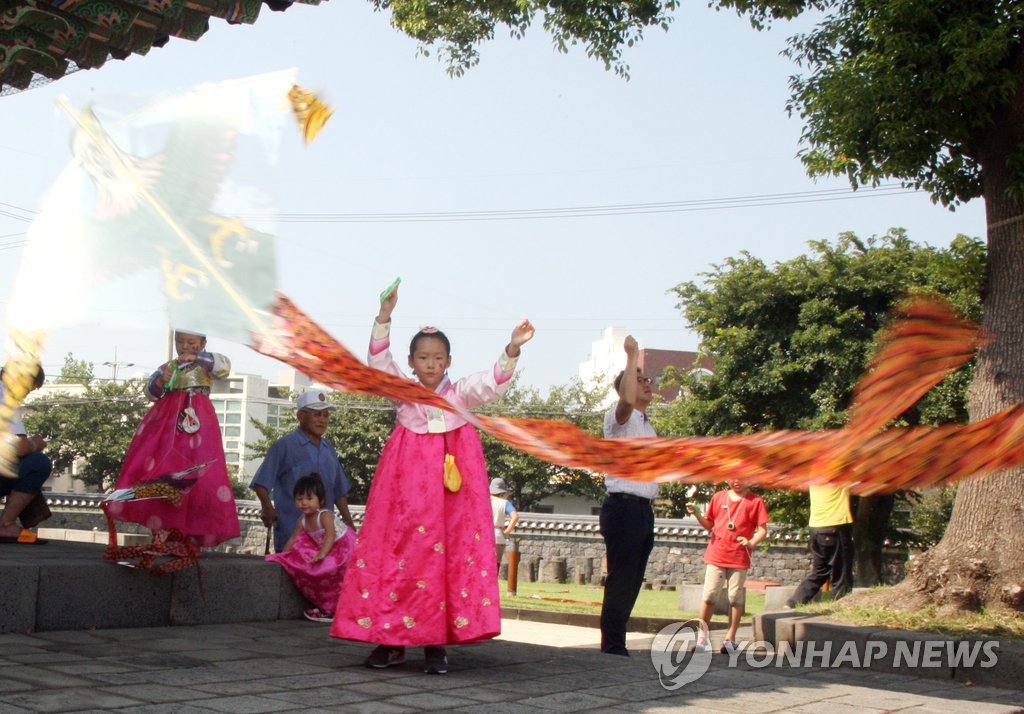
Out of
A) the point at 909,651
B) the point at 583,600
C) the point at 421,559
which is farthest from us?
the point at 583,600

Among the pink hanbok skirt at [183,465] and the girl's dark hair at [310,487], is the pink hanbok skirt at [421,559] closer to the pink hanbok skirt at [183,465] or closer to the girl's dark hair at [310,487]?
the girl's dark hair at [310,487]

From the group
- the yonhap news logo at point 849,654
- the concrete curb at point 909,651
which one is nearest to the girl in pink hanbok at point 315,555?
the yonhap news logo at point 849,654

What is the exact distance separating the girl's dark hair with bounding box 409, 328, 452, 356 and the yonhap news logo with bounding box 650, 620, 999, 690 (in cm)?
207

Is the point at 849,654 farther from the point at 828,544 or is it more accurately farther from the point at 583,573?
the point at 583,573

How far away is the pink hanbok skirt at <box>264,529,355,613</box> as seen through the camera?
691 cm

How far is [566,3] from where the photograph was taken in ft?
33.7

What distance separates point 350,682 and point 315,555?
82.6 inches

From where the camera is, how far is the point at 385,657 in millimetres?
5344

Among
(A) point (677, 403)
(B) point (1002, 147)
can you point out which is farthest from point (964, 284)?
(A) point (677, 403)

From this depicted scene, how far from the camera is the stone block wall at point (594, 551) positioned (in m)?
23.9

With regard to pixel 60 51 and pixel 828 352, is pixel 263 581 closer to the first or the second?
pixel 60 51

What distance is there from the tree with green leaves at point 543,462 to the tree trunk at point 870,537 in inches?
812

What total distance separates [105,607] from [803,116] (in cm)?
675

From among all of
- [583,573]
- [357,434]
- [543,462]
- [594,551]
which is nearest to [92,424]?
[357,434]
